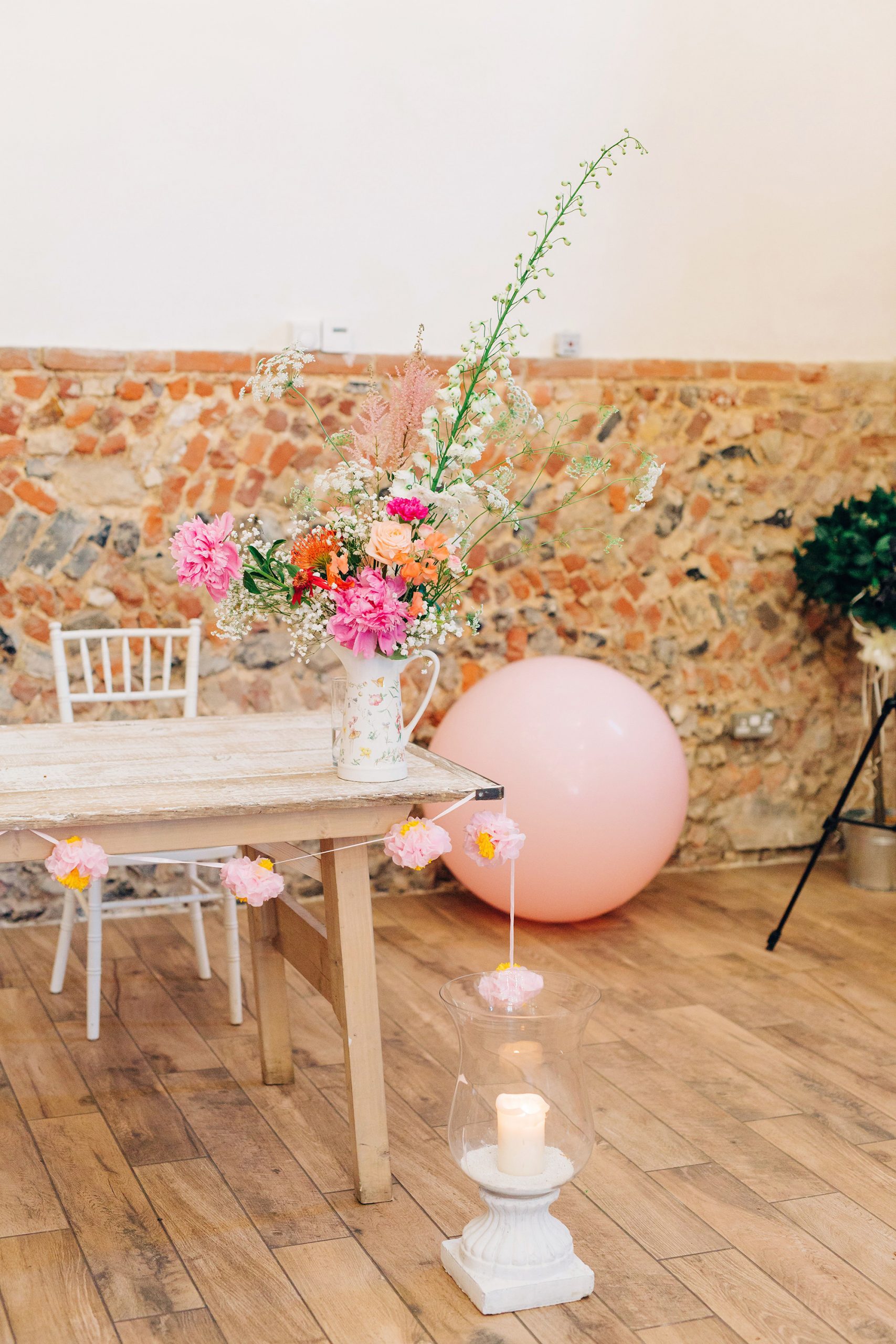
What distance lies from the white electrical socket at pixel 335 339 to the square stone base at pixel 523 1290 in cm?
247

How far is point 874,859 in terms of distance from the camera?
4172 mm

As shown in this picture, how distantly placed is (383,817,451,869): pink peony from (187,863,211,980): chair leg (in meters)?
1.13

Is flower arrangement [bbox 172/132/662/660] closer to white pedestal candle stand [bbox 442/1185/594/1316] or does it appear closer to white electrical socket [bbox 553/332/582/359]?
white pedestal candle stand [bbox 442/1185/594/1316]

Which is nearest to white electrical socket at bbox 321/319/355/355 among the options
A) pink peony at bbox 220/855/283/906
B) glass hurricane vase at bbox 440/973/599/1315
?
pink peony at bbox 220/855/283/906

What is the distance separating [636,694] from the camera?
3777mm

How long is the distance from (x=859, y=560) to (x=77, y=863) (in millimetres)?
2606

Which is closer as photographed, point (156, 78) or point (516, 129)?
point (156, 78)

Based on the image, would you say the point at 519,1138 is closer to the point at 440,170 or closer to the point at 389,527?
the point at 389,527

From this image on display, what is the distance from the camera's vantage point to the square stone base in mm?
2010

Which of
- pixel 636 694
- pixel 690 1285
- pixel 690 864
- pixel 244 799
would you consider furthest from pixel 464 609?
pixel 690 1285

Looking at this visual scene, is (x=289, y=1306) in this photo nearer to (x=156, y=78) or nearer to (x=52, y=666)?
(x=52, y=666)

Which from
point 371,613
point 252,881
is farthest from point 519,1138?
point 371,613

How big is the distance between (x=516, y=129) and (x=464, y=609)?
1.36 m

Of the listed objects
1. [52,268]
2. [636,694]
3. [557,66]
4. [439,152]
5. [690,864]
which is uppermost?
[557,66]
